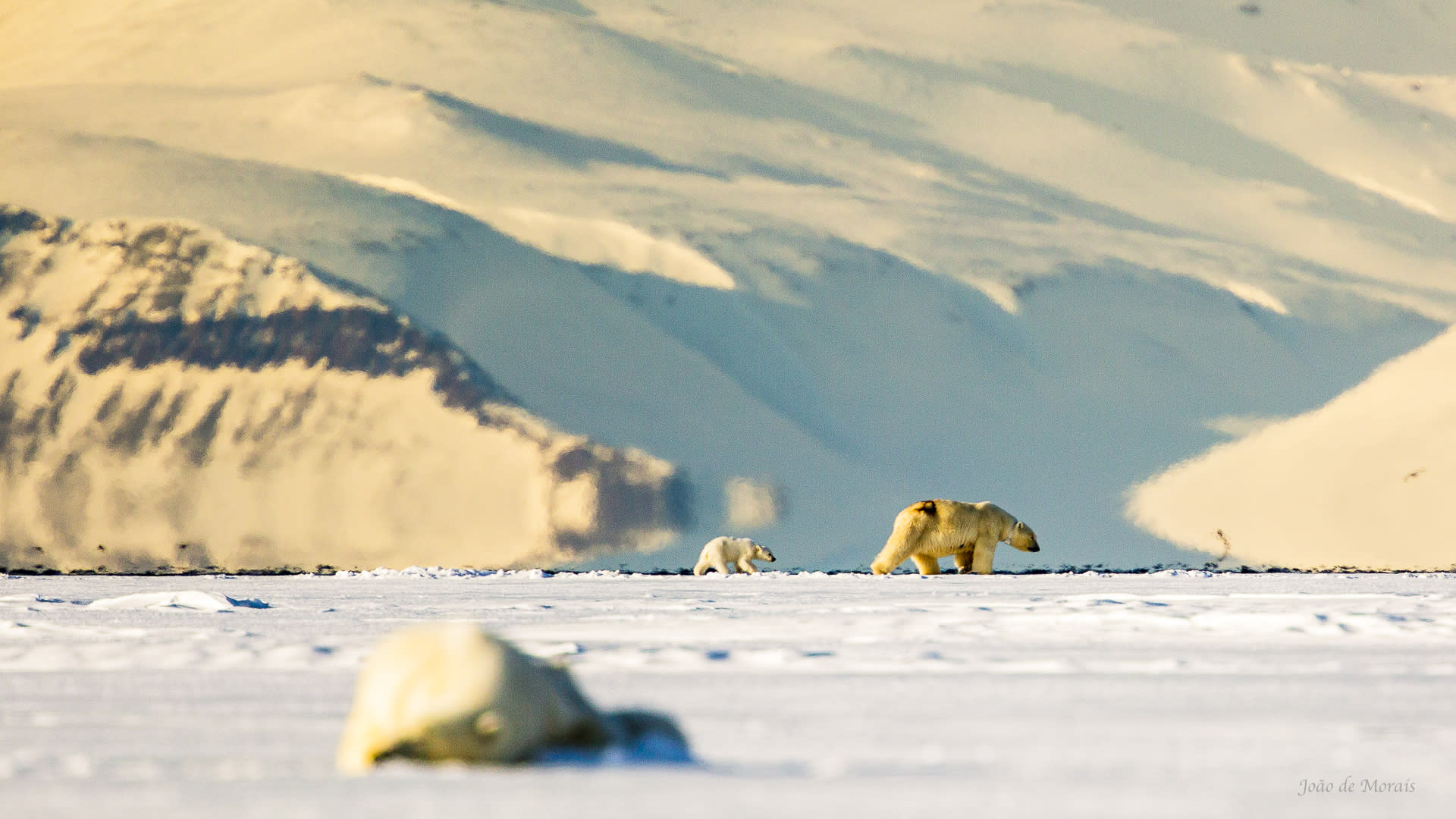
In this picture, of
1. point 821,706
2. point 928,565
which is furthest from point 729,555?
point 821,706

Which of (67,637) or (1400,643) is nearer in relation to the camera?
Answer: (1400,643)

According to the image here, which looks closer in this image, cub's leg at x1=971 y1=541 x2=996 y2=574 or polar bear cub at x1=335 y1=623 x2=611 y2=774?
polar bear cub at x1=335 y1=623 x2=611 y2=774

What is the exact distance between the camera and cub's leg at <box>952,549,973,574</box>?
2703 cm

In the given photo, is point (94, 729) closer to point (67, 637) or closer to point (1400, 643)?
point (67, 637)

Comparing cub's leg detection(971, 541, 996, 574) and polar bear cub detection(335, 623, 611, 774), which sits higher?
cub's leg detection(971, 541, 996, 574)

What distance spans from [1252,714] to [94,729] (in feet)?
14.9

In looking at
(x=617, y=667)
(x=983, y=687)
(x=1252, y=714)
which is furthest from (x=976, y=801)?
(x=617, y=667)

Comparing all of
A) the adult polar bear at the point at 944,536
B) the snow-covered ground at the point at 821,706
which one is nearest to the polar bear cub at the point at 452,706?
the snow-covered ground at the point at 821,706

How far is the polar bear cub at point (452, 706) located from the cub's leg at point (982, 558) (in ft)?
72.0

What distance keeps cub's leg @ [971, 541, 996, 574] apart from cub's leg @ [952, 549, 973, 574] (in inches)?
3.9

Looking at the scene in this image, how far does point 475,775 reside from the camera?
498 centimetres

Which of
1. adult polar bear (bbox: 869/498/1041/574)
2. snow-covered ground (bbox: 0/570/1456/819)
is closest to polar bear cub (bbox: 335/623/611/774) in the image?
snow-covered ground (bbox: 0/570/1456/819)

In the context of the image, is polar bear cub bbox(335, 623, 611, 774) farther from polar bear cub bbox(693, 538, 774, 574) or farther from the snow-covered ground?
polar bear cub bbox(693, 538, 774, 574)

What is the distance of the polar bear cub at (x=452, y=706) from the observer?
5.14 m
